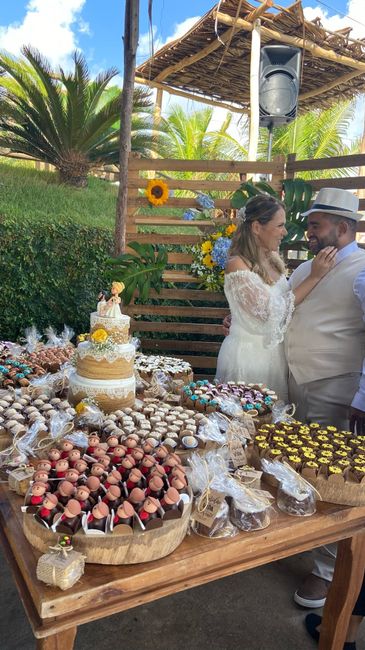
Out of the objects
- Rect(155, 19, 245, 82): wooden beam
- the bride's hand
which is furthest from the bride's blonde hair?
Rect(155, 19, 245, 82): wooden beam

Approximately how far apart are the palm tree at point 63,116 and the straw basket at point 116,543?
8.21m

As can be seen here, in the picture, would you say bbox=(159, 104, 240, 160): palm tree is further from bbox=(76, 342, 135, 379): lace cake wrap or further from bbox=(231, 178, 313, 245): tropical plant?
bbox=(76, 342, 135, 379): lace cake wrap

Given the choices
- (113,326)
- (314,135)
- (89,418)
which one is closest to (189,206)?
(113,326)

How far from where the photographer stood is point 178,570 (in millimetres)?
1267

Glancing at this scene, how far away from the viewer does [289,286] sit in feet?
9.62

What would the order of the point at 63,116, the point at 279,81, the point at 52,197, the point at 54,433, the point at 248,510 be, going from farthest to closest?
the point at 52,197
the point at 63,116
the point at 279,81
the point at 54,433
the point at 248,510

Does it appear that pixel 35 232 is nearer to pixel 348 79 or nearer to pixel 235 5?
pixel 235 5

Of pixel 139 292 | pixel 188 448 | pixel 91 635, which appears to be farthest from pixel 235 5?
pixel 91 635

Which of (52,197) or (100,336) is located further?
(52,197)

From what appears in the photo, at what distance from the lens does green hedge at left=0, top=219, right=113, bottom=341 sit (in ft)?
17.4

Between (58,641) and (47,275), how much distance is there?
15.4 ft

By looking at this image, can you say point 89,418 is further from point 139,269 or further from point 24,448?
point 139,269

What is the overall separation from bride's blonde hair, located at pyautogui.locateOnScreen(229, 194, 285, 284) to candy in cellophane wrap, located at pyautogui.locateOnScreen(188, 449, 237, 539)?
1487mm

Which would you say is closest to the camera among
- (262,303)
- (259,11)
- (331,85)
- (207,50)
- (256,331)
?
(262,303)
